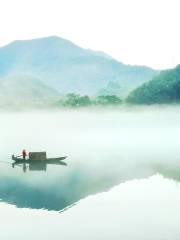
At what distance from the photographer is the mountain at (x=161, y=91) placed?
178 metres

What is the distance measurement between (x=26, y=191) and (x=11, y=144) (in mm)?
46073

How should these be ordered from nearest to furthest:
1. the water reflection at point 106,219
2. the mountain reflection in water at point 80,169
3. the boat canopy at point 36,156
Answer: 1. the water reflection at point 106,219
2. the mountain reflection in water at point 80,169
3. the boat canopy at point 36,156

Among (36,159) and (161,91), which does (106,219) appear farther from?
(161,91)

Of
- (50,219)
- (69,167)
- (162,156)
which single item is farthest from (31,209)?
(162,156)

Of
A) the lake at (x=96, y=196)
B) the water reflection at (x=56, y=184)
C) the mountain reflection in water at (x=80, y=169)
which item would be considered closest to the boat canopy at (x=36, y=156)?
the water reflection at (x=56, y=184)

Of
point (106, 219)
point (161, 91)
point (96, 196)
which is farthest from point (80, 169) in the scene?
point (161, 91)

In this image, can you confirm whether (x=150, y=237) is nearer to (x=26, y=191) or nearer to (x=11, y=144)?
(x=26, y=191)

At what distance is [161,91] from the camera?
593ft

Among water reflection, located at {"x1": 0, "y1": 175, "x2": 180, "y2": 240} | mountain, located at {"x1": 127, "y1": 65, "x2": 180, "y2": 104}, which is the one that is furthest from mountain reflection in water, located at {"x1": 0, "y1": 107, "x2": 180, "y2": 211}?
mountain, located at {"x1": 127, "y1": 65, "x2": 180, "y2": 104}

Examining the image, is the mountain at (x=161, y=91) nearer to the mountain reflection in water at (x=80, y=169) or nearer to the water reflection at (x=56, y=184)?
the mountain reflection in water at (x=80, y=169)

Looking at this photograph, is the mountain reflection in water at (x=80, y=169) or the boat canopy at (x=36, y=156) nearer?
the mountain reflection in water at (x=80, y=169)

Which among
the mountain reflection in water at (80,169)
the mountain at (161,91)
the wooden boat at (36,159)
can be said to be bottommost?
the mountain reflection in water at (80,169)

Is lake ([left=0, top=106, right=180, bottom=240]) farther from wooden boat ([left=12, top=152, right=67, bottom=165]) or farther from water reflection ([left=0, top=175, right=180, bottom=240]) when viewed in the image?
wooden boat ([left=12, top=152, right=67, bottom=165])

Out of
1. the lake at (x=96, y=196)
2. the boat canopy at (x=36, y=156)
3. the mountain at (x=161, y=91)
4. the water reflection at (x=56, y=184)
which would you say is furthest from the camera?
the mountain at (x=161, y=91)
